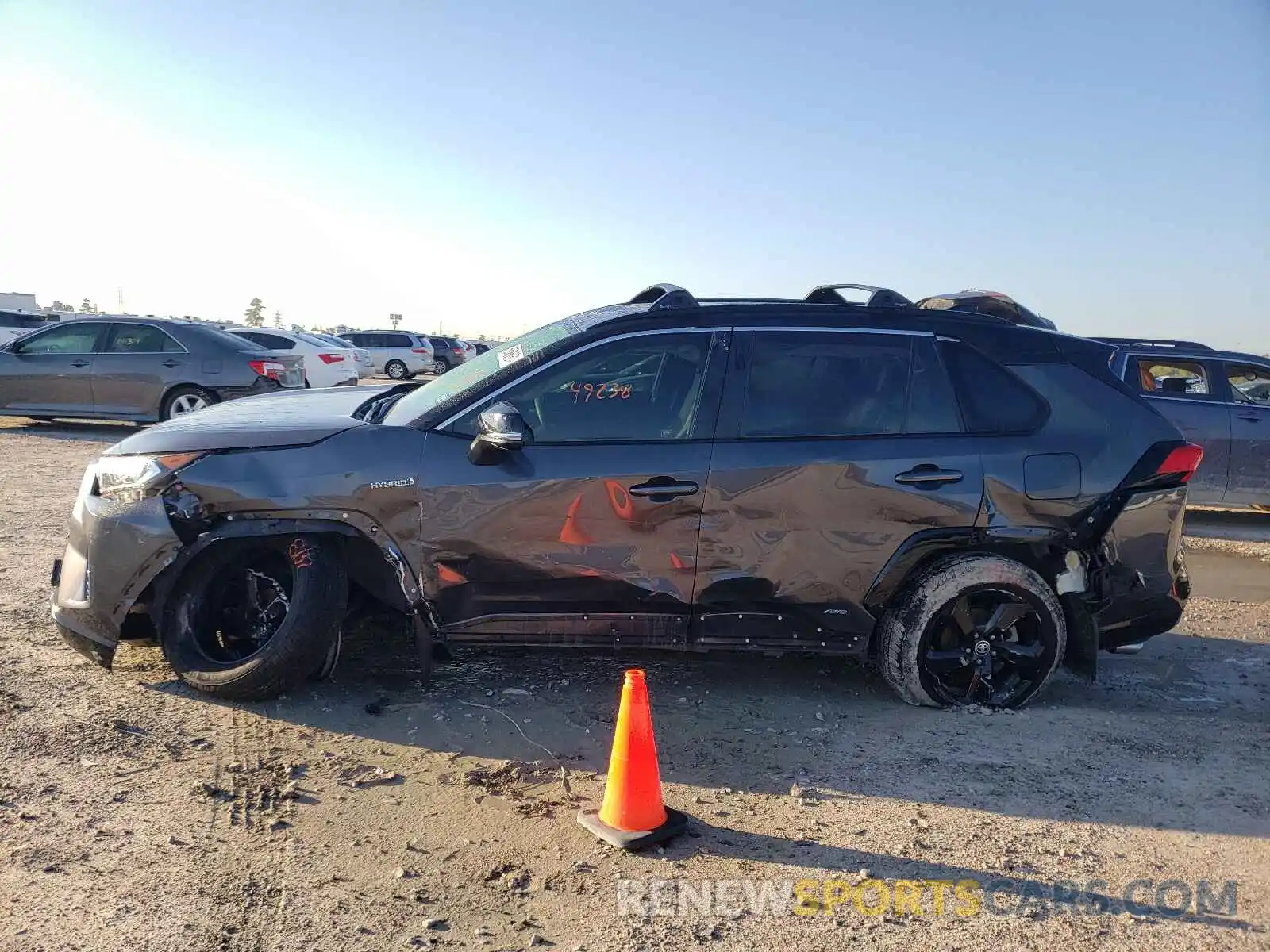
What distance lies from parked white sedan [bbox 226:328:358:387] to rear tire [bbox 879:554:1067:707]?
1616 centimetres

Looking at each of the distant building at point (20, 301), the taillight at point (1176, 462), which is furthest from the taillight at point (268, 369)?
the distant building at point (20, 301)

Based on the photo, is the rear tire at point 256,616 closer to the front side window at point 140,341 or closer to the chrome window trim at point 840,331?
the chrome window trim at point 840,331

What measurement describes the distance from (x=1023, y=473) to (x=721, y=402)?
4.62 ft

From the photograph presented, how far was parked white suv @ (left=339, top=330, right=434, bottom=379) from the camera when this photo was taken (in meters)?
32.9

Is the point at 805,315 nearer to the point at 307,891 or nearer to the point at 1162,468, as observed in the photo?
the point at 1162,468

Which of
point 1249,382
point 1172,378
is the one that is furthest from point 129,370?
point 1249,382

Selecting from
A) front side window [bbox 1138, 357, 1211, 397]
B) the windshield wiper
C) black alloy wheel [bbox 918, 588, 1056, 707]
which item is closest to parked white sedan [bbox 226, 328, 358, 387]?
the windshield wiper

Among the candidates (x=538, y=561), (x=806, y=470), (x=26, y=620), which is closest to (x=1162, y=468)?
(x=806, y=470)

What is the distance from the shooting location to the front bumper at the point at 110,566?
3846 mm

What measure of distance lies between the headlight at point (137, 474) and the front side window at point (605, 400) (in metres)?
1.21

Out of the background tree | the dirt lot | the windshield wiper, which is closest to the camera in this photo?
the dirt lot

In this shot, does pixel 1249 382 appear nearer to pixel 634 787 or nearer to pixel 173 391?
pixel 634 787

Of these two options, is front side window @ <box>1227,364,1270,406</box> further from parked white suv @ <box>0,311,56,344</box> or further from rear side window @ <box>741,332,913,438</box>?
parked white suv @ <box>0,311,56,344</box>

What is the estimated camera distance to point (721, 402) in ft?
13.2
